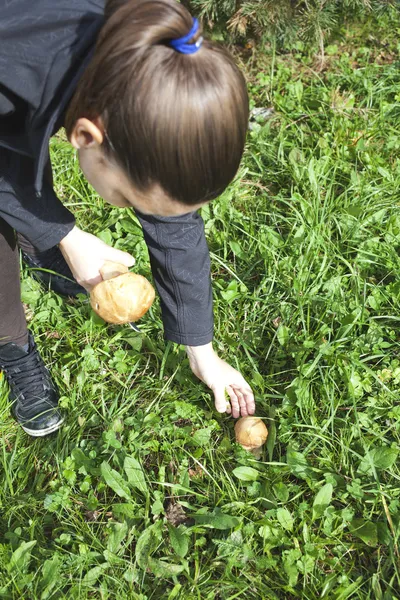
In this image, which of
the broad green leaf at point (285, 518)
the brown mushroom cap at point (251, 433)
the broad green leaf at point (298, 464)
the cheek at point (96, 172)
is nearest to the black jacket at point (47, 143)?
the cheek at point (96, 172)

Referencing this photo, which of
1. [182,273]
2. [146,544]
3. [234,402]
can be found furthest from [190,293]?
[146,544]

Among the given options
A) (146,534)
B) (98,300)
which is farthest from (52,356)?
(146,534)

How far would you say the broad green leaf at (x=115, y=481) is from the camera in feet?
6.38

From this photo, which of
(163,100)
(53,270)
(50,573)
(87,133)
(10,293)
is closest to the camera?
(163,100)

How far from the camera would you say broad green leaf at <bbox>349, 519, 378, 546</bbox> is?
1.82 metres

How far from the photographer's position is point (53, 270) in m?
2.64

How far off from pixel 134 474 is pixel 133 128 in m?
1.16

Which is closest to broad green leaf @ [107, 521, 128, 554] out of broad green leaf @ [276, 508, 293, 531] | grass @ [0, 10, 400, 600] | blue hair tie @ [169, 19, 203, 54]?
grass @ [0, 10, 400, 600]

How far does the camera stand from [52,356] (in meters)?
2.47

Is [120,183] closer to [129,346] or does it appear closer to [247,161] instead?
[129,346]

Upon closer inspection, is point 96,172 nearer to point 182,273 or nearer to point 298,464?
point 182,273

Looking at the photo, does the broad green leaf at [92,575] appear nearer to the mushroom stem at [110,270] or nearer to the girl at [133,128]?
the girl at [133,128]

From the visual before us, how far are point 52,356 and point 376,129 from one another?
187 centimetres

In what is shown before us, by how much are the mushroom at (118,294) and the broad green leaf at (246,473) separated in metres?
0.59
